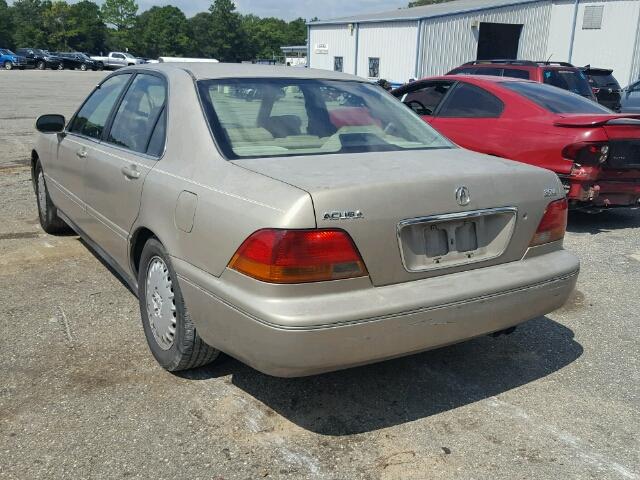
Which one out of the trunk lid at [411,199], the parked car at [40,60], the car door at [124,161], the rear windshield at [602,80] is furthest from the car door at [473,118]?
the parked car at [40,60]

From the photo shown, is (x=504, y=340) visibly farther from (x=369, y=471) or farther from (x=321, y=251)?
(x=321, y=251)

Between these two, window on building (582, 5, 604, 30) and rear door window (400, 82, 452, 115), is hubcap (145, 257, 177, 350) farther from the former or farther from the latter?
window on building (582, 5, 604, 30)

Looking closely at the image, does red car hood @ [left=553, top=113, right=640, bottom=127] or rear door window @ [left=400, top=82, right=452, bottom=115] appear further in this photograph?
rear door window @ [left=400, top=82, right=452, bottom=115]

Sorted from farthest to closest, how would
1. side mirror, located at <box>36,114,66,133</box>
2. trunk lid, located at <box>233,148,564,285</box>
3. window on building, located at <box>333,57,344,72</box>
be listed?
1. window on building, located at <box>333,57,344,72</box>
2. side mirror, located at <box>36,114,66,133</box>
3. trunk lid, located at <box>233,148,564,285</box>

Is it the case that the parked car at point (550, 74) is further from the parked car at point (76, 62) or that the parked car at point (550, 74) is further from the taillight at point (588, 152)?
the parked car at point (76, 62)

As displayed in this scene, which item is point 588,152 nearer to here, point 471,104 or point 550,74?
point 471,104

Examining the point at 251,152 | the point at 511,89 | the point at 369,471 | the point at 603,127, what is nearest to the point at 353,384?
→ the point at 369,471

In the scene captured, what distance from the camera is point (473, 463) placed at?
263 centimetres

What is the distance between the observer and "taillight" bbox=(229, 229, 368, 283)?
2447 mm

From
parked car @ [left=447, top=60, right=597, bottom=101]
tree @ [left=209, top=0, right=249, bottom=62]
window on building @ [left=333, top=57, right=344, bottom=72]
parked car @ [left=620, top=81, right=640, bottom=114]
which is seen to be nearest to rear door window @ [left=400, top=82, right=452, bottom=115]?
parked car @ [left=447, top=60, right=597, bottom=101]

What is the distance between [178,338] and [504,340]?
2003mm

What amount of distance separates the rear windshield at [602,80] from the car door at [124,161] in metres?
13.5

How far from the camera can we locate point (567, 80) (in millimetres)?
10297

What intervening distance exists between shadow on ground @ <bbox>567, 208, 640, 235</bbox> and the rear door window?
210 cm
